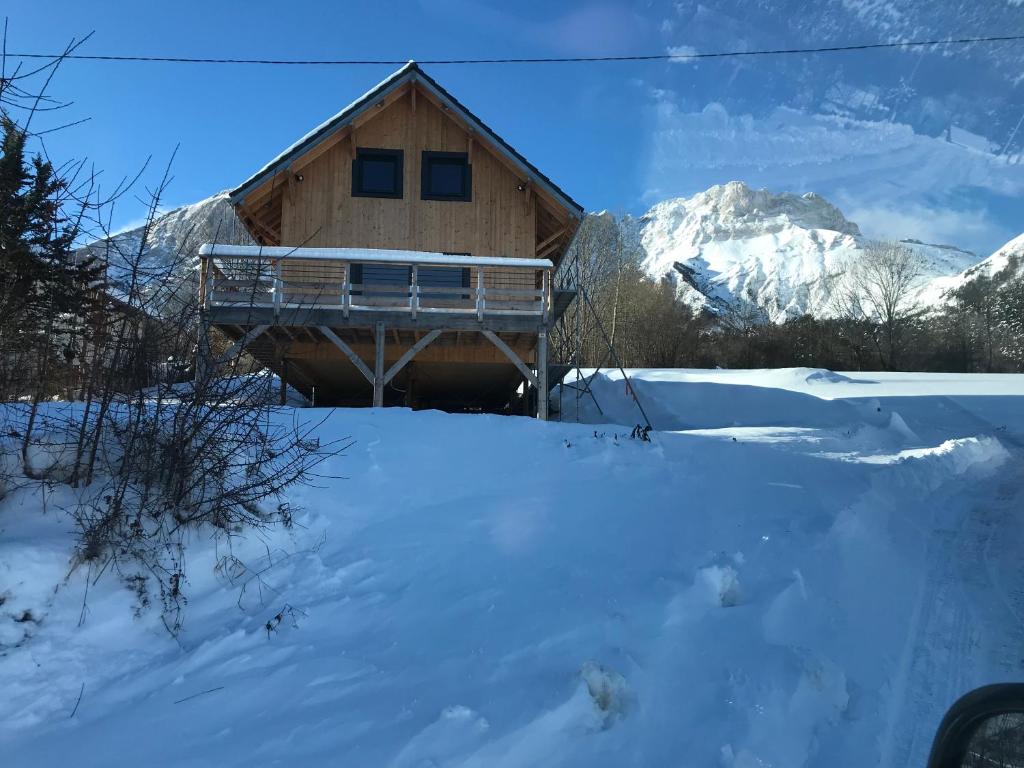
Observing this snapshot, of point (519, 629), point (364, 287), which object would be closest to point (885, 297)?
point (364, 287)

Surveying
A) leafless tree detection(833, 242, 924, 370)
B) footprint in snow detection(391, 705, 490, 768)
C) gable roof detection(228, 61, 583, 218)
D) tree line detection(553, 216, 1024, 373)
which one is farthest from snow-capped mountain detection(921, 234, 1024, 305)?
footprint in snow detection(391, 705, 490, 768)

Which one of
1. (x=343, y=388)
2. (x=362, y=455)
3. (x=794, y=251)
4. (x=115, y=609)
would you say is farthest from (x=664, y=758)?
(x=794, y=251)

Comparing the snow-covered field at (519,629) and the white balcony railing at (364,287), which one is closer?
the snow-covered field at (519,629)

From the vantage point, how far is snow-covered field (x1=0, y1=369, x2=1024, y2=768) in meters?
3.61

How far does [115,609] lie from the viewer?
14.1ft

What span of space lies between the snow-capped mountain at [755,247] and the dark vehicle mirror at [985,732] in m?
64.0

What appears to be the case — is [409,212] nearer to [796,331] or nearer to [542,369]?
[542,369]

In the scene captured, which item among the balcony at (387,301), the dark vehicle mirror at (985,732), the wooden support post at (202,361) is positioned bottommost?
the dark vehicle mirror at (985,732)

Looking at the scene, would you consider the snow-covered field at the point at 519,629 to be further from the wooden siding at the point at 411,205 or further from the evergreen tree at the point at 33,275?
the wooden siding at the point at 411,205

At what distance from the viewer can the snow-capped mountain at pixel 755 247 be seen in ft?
279

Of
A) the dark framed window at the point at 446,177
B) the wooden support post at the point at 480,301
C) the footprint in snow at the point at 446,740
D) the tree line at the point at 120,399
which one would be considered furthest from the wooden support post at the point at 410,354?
the footprint in snow at the point at 446,740

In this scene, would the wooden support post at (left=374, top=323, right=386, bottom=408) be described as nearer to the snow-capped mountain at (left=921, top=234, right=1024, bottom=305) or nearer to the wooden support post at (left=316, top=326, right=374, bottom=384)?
the wooden support post at (left=316, top=326, right=374, bottom=384)

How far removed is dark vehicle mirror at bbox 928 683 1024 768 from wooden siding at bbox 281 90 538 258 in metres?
15.2

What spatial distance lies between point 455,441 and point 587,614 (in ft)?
14.0
